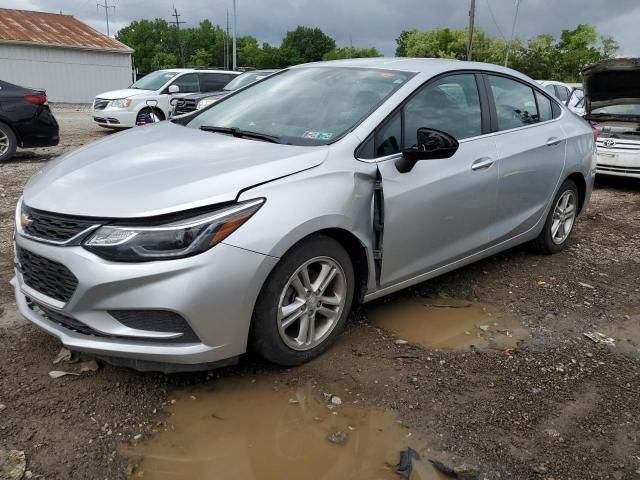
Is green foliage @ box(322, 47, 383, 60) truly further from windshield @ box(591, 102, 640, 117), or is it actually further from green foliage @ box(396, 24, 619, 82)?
windshield @ box(591, 102, 640, 117)

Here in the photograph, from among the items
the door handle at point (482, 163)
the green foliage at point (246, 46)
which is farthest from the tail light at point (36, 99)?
the green foliage at point (246, 46)

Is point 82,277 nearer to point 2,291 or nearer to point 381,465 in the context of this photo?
point 381,465

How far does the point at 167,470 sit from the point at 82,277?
3.02 feet

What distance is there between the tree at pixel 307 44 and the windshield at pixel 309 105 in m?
102

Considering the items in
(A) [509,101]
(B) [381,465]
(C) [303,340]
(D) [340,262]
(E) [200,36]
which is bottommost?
(B) [381,465]

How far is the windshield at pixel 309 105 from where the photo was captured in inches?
139

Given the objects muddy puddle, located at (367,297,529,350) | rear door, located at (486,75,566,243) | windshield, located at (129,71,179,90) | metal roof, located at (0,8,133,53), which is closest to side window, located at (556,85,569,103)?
windshield, located at (129,71,179,90)

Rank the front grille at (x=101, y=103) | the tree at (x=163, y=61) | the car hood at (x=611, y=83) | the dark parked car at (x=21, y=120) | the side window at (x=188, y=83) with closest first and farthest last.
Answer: the car hood at (x=611, y=83) → the dark parked car at (x=21, y=120) → the front grille at (x=101, y=103) → the side window at (x=188, y=83) → the tree at (x=163, y=61)

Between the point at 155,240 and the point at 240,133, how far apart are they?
1.21 meters

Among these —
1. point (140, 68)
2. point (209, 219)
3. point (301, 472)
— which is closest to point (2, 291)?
point (209, 219)

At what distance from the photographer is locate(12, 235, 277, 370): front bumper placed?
260cm

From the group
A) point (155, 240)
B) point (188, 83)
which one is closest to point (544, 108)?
point (155, 240)

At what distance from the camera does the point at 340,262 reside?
324 centimetres

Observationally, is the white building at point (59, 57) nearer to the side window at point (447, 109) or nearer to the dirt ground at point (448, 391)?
the dirt ground at point (448, 391)
